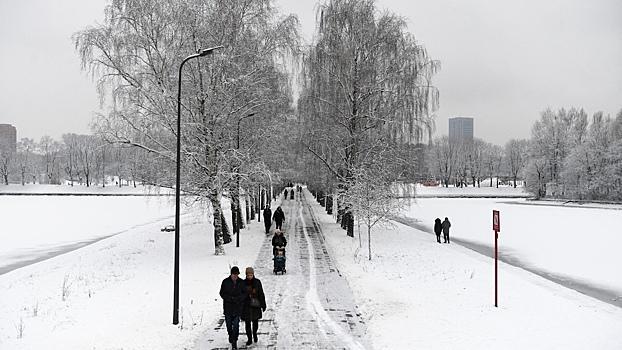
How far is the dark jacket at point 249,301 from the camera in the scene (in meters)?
9.54

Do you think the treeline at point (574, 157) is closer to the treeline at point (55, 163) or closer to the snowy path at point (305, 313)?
the snowy path at point (305, 313)

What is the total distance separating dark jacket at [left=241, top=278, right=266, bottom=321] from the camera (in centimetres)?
954

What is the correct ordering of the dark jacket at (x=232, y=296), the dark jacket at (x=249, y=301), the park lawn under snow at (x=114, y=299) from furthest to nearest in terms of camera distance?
the park lawn under snow at (x=114, y=299), the dark jacket at (x=249, y=301), the dark jacket at (x=232, y=296)

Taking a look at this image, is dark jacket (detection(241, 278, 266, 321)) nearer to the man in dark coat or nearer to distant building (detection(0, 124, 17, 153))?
the man in dark coat

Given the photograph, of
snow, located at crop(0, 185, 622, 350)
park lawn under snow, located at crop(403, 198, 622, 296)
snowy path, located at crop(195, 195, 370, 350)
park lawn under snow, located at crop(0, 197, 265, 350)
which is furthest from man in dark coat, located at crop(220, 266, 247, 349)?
park lawn under snow, located at crop(403, 198, 622, 296)

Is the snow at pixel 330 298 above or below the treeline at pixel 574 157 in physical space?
below

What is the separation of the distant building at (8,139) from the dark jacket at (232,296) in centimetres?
A: 12872

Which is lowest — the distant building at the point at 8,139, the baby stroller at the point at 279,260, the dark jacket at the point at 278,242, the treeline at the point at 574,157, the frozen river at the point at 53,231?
the frozen river at the point at 53,231

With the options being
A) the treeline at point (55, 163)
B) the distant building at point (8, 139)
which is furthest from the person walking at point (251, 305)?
the distant building at point (8, 139)

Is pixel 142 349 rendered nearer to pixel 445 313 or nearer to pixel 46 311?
pixel 46 311

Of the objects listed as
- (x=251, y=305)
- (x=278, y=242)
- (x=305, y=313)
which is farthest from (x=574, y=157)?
(x=251, y=305)

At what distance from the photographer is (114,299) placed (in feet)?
43.5

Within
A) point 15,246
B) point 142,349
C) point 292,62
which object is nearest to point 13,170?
point 15,246

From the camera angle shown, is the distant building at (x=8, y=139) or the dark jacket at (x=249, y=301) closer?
the dark jacket at (x=249, y=301)
